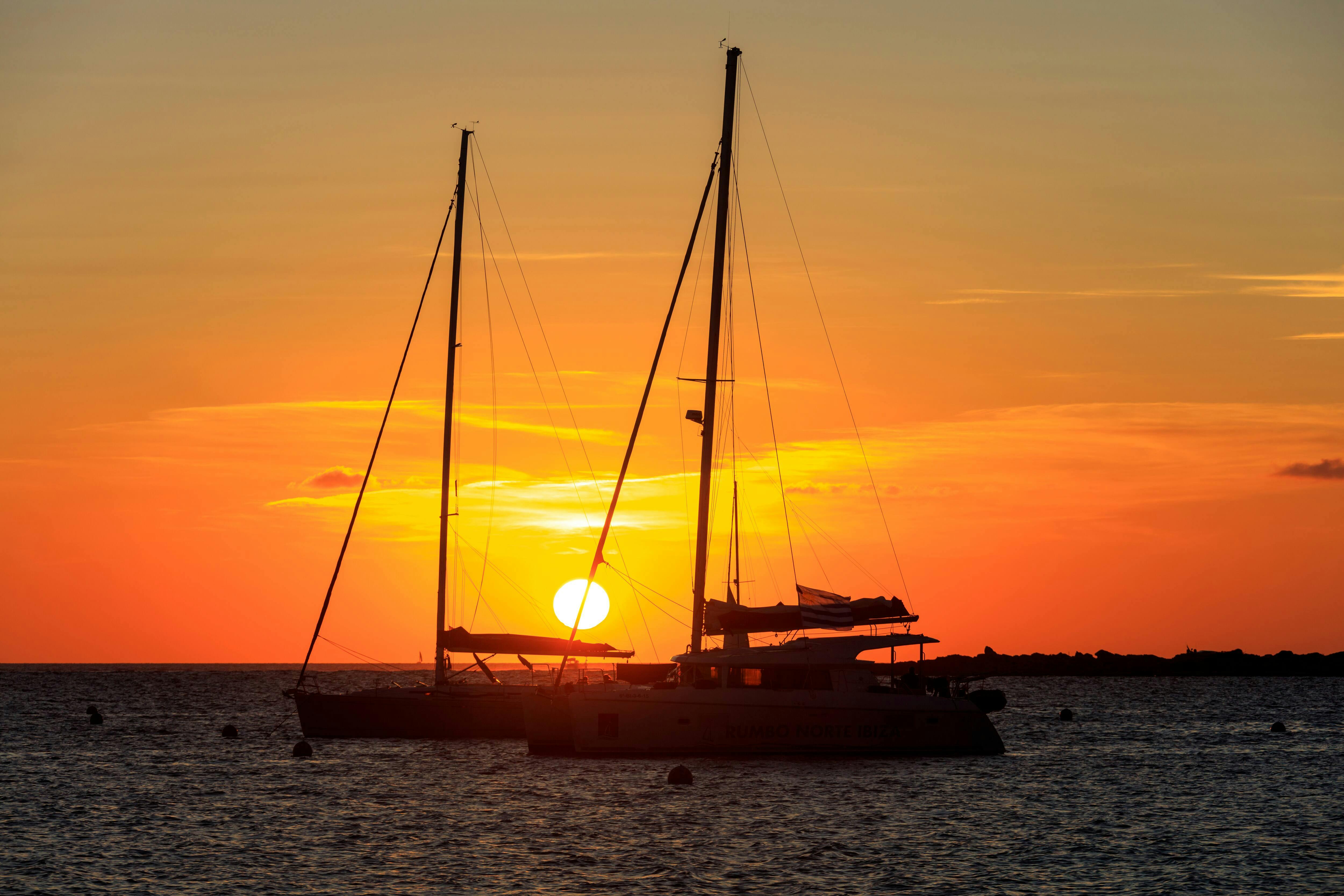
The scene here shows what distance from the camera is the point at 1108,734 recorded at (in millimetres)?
70000

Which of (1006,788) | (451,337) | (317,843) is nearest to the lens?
(317,843)

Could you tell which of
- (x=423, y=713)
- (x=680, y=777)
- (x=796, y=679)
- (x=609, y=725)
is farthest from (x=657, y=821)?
(x=423, y=713)

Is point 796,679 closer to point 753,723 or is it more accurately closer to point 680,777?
point 753,723

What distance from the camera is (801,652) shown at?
4184 cm

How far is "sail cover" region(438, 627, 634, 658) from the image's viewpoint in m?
50.6

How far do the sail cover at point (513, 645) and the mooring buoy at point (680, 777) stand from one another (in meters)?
11.3

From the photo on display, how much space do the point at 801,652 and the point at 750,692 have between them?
1.96 m

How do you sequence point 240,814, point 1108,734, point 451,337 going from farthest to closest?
1. point 1108,734
2. point 451,337
3. point 240,814

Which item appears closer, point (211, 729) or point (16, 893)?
point (16, 893)

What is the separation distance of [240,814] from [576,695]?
10.2 meters

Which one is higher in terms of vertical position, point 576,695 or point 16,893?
point 576,695

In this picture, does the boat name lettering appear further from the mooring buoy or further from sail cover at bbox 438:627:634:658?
sail cover at bbox 438:627:634:658

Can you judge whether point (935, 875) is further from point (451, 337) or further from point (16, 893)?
point (451, 337)

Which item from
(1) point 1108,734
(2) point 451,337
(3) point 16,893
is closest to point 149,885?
(3) point 16,893
